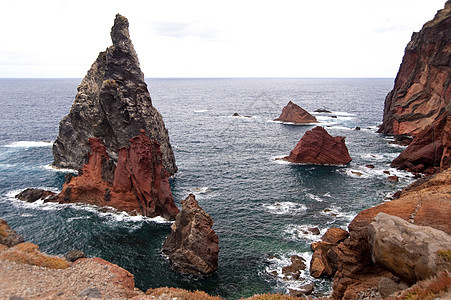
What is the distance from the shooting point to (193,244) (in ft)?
127

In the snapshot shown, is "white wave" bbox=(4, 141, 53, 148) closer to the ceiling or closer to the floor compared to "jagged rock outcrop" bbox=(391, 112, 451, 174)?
closer to the floor

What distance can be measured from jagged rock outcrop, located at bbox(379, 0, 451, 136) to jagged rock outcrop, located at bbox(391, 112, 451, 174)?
22.0m

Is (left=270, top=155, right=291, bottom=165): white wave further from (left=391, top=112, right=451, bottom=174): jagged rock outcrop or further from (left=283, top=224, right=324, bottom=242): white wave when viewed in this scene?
(left=283, top=224, right=324, bottom=242): white wave

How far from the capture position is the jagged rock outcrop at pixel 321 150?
79250 millimetres

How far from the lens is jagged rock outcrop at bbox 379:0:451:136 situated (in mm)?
93000

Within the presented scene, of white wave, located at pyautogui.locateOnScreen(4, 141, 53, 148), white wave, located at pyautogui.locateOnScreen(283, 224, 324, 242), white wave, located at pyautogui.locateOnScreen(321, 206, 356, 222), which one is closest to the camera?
white wave, located at pyautogui.locateOnScreen(283, 224, 324, 242)

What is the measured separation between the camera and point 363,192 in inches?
2416

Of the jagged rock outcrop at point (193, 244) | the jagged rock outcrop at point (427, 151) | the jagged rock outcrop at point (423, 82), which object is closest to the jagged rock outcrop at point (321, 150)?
the jagged rock outcrop at point (427, 151)

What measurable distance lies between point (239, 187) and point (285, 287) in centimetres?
3058

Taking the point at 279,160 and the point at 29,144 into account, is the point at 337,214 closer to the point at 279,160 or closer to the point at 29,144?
the point at 279,160

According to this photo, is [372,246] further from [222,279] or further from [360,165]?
[360,165]

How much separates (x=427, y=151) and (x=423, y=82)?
4349 centimetres

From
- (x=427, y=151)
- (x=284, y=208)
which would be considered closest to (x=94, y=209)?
(x=284, y=208)

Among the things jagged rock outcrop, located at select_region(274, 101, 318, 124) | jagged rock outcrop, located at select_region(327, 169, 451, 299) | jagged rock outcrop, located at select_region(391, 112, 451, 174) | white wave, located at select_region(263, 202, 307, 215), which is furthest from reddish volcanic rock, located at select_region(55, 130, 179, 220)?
jagged rock outcrop, located at select_region(274, 101, 318, 124)
